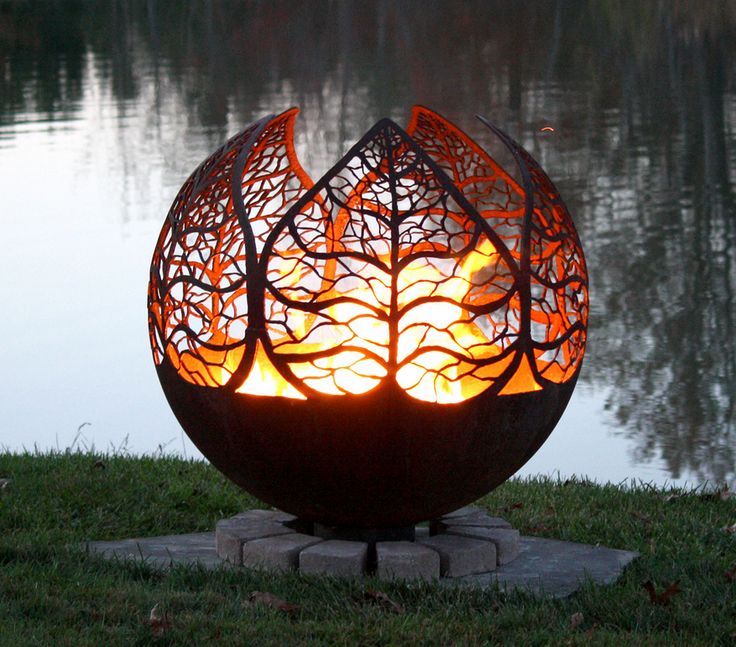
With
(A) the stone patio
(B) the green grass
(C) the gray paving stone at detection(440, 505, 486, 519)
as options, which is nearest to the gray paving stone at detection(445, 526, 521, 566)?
(A) the stone patio

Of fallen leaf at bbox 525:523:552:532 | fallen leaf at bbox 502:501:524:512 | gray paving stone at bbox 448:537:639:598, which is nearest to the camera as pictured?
gray paving stone at bbox 448:537:639:598

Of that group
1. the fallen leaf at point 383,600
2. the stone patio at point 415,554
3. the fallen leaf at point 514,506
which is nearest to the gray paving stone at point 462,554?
the stone patio at point 415,554

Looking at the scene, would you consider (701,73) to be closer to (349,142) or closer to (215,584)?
(349,142)

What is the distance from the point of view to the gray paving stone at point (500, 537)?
6031 mm

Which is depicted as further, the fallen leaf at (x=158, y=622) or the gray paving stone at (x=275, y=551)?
A: the gray paving stone at (x=275, y=551)

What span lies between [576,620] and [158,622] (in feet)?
5.30

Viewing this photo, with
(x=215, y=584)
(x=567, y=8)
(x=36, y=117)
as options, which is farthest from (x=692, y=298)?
(x=567, y=8)

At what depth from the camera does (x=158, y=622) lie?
16.3 ft

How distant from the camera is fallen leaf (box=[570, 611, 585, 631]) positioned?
5.09 metres

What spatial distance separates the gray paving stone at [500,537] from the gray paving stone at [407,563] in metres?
0.38

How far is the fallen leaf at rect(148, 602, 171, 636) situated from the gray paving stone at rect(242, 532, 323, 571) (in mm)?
813

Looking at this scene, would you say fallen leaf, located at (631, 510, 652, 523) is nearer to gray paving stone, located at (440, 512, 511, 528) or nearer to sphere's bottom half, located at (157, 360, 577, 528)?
gray paving stone, located at (440, 512, 511, 528)

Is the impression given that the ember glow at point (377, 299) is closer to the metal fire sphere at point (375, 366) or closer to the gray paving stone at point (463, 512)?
the metal fire sphere at point (375, 366)

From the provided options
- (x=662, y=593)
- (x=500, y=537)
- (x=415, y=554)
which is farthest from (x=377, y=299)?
(x=662, y=593)
